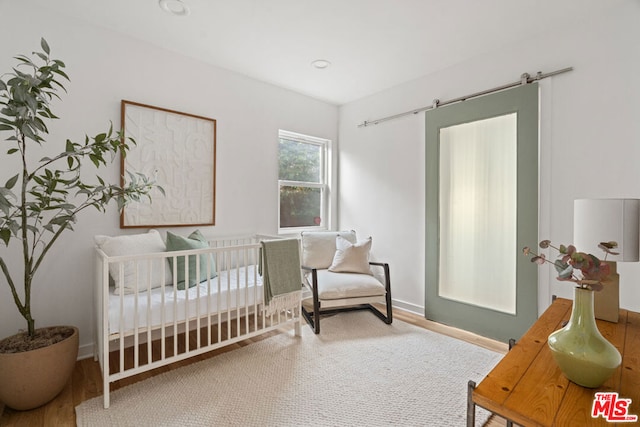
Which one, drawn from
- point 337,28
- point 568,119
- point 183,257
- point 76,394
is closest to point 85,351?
point 76,394

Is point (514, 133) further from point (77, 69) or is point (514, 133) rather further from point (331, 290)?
point (77, 69)

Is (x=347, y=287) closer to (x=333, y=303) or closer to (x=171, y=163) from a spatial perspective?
(x=333, y=303)

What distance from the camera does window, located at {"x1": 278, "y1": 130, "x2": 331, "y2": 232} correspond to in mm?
3523

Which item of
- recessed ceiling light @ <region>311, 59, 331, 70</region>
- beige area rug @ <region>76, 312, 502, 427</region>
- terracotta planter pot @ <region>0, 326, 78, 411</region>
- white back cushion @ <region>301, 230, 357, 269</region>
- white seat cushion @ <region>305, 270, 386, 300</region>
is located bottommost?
beige area rug @ <region>76, 312, 502, 427</region>

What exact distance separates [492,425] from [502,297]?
1.26 metres

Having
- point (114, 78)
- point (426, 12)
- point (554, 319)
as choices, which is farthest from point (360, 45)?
point (554, 319)

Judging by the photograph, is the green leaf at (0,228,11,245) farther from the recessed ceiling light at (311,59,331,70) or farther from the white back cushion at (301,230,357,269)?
the recessed ceiling light at (311,59,331,70)

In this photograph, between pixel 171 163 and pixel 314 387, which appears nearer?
pixel 314 387

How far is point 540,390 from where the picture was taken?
3.15ft

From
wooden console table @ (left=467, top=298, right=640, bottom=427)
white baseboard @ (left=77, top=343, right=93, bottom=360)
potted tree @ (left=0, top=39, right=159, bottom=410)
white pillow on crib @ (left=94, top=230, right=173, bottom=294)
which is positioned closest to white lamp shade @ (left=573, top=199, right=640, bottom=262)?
wooden console table @ (left=467, top=298, right=640, bottom=427)

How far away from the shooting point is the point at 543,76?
7.54 feet

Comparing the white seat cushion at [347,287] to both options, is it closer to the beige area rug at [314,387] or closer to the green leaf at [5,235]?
the beige area rug at [314,387]

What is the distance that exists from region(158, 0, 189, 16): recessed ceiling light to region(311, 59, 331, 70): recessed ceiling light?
1.14 metres

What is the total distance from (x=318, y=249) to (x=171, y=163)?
1.67 m
